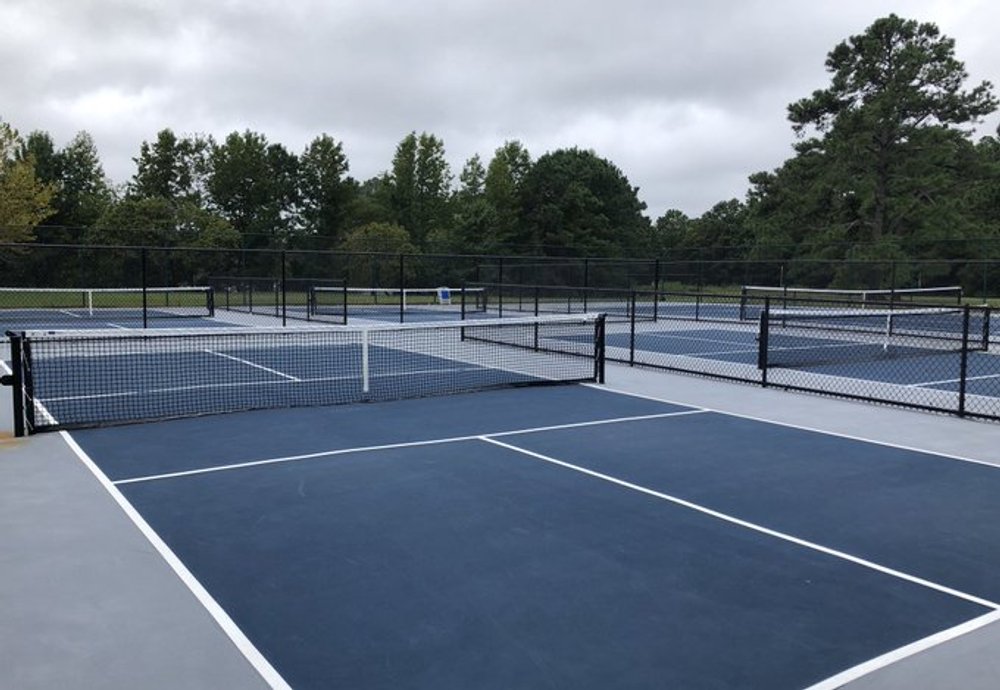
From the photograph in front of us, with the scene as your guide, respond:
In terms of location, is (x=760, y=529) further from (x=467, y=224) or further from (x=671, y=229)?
(x=671, y=229)

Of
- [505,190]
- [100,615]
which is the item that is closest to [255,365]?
[100,615]

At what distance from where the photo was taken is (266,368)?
13781mm

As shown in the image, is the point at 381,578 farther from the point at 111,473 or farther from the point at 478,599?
the point at 111,473

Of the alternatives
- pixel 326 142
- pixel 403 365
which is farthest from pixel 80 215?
pixel 403 365

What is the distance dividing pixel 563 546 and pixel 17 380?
5977 millimetres

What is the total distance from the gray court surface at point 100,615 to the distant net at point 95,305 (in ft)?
55.8

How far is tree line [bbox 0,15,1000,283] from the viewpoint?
40.8 meters

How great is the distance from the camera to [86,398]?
34.6ft

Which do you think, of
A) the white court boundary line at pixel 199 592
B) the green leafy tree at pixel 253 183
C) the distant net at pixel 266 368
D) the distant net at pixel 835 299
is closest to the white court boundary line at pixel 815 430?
the distant net at pixel 266 368

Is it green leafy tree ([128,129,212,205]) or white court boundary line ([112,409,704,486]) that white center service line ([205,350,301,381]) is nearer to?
white court boundary line ([112,409,704,486])

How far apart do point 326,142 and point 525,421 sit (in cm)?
5705

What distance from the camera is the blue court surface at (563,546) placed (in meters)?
3.80

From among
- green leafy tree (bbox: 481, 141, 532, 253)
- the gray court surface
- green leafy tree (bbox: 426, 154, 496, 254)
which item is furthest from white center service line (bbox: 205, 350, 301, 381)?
green leafy tree (bbox: 481, 141, 532, 253)

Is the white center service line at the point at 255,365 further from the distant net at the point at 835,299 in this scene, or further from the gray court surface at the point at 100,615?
the distant net at the point at 835,299
